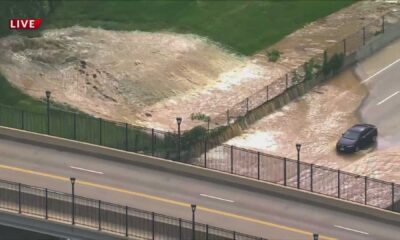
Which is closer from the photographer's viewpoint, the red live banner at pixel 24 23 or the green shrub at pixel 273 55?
the red live banner at pixel 24 23

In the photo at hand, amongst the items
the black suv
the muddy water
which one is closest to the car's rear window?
the black suv

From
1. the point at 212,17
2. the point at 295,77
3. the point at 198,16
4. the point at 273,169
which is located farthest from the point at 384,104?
the point at 198,16

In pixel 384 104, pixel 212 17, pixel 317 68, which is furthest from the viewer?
pixel 212 17

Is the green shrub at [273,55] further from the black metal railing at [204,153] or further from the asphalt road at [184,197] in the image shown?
the asphalt road at [184,197]

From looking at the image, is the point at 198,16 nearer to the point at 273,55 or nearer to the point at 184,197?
the point at 273,55

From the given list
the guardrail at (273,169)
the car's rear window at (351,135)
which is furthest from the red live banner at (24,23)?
the car's rear window at (351,135)

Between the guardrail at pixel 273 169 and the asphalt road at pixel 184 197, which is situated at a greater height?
the asphalt road at pixel 184 197
